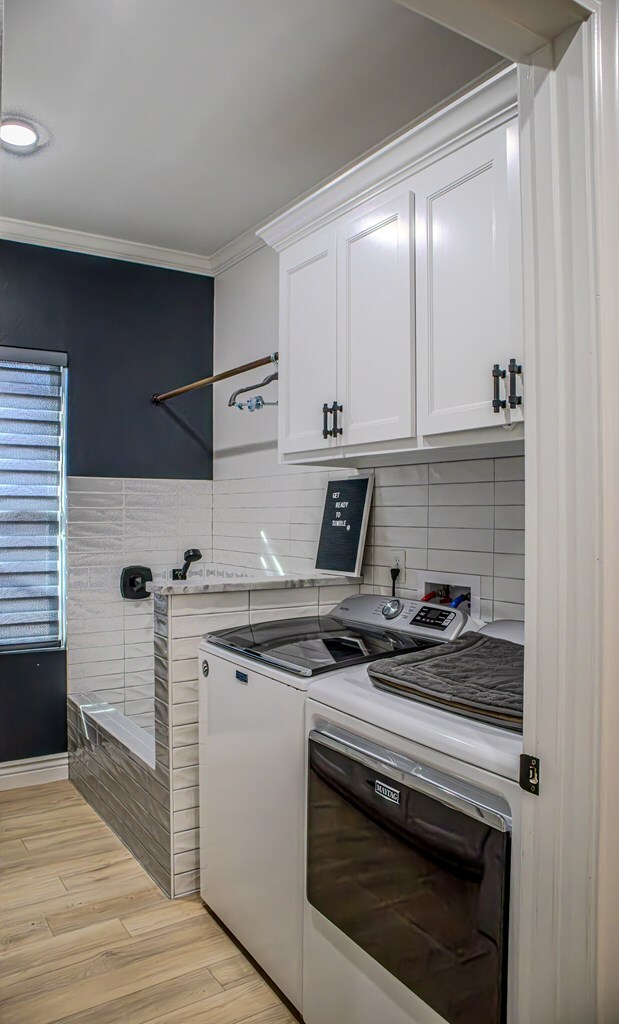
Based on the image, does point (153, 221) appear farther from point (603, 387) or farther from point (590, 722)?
point (590, 722)

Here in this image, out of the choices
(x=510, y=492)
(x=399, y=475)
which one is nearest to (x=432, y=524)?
(x=399, y=475)

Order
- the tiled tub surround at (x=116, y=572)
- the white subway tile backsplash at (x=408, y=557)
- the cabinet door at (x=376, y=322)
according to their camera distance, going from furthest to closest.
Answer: the tiled tub surround at (x=116, y=572)
the white subway tile backsplash at (x=408, y=557)
the cabinet door at (x=376, y=322)

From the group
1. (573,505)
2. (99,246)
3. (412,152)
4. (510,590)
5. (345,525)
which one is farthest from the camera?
(99,246)

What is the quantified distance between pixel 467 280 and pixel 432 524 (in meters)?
0.90

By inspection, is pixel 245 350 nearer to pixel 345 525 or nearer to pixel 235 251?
pixel 235 251

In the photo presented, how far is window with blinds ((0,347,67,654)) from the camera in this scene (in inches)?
130

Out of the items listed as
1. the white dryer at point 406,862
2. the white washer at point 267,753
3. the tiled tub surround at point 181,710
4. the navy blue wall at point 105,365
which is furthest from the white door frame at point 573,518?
the navy blue wall at point 105,365

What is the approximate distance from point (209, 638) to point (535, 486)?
1.43m

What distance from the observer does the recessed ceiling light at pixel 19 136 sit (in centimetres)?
242

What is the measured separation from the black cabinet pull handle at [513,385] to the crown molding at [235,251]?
2103mm

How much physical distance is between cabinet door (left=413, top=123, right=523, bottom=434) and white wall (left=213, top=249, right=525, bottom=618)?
0.44m

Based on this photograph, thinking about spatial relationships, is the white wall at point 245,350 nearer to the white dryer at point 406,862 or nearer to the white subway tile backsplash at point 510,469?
the white subway tile backsplash at point 510,469

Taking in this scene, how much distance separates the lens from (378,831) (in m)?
1.44

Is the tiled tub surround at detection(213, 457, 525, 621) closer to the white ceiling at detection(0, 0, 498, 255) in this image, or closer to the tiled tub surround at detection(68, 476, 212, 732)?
the tiled tub surround at detection(68, 476, 212, 732)
